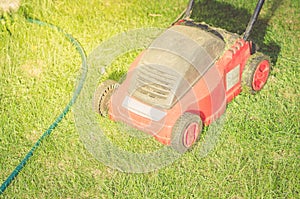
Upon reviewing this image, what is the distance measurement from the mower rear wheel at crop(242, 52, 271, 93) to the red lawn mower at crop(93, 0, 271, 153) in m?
0.13

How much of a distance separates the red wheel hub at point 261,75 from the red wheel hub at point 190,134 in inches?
26.4

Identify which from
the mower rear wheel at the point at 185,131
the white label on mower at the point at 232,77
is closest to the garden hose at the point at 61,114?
the mower rear wheel at the point at 185,131

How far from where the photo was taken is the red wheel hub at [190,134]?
3178mm

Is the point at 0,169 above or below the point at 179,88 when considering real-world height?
below

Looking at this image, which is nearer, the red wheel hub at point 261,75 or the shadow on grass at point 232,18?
the red wheel hub at point 261,75

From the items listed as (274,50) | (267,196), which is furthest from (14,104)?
(274,50)

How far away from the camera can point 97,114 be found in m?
3.58

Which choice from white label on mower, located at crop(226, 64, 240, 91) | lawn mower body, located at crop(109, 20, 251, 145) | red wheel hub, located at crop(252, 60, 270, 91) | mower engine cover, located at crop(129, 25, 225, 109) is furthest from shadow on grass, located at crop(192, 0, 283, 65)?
mower engine cover, located at crop(129, 25, 225, 109)

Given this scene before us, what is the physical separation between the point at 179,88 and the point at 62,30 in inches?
62.7

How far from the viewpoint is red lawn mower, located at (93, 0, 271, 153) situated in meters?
3.16

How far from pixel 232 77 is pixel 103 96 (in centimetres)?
91

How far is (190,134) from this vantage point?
323 cm

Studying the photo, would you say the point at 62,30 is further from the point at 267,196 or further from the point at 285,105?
the point at 267,196

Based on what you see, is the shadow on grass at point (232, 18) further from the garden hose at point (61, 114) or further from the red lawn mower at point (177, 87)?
the garden hose at point (61, 114)
